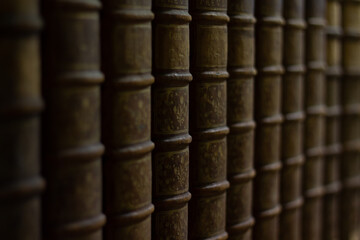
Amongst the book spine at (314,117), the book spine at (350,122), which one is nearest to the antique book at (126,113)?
the book spine at (314,117)

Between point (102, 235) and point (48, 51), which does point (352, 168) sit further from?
point (48, 51)

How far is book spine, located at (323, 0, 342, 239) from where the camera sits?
6.89 feet

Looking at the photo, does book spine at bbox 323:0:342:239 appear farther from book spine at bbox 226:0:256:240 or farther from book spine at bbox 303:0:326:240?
book spine at bbox 226:0:256:240

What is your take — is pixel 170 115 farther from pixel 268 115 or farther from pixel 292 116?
pixel 292 116

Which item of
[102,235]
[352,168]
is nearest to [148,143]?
[102,235]

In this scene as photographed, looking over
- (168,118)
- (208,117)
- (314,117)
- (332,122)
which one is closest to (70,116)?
(168,118)

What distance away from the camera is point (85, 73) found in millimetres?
1070

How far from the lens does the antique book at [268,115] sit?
166cm

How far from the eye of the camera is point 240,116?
156cm

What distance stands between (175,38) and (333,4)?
98cm

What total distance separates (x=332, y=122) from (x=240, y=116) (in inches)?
28.2

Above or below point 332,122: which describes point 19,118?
above

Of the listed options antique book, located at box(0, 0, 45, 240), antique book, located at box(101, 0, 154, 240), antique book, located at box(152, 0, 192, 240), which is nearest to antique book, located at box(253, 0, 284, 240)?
antique book, located at box(152, 0, 192, 240)

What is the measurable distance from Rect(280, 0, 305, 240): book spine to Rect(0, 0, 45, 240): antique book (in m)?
1.01
